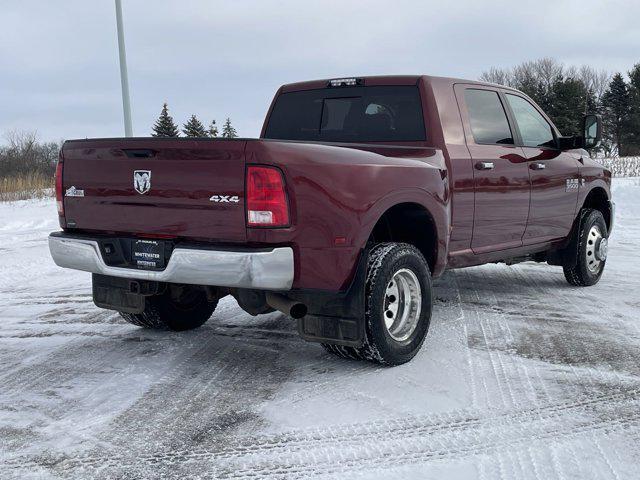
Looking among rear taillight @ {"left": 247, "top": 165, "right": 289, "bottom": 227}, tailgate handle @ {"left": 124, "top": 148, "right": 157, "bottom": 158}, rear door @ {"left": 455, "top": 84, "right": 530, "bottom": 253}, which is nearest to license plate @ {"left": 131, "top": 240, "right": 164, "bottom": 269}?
tailgate handle @ {"left": 124, "top": 148, "right": 157, "bottom": 158}

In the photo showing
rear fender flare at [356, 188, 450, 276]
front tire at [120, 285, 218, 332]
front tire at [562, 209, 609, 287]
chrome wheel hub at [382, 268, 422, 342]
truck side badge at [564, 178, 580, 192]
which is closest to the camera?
rear fender flare at [356, 188, 450, 276]

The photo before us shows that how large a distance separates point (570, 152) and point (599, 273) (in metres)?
1.36

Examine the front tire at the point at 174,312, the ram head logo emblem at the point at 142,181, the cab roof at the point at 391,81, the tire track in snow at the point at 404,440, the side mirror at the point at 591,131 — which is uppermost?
the cab roof at the point at 391,81

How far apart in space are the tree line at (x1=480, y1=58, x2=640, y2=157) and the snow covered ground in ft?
143

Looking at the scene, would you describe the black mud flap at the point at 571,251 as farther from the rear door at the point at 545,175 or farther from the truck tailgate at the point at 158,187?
the truck tailgate at the point at 158,187

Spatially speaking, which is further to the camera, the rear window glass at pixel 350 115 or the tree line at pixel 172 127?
the tree line at pixel 172 127

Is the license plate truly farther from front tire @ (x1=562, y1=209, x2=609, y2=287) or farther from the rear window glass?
front tire @ (x1=562, y1=209, x2=609, y2=287)

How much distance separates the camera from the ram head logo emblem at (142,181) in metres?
3.73

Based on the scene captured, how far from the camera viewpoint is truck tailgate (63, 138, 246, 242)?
11.4 ft

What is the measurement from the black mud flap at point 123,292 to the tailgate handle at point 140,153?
2.48ft

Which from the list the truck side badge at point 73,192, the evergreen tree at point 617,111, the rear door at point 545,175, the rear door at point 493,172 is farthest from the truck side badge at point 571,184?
the evergreen tree at point 617,111

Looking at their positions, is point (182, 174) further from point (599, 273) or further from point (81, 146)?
point (599, 273)

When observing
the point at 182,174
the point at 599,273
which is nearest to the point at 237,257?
the point at 182,174

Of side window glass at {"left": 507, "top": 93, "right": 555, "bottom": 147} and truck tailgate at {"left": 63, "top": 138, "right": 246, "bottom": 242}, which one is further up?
side window glass at {"left": 507, "top": 93, "right": 555, "bottom": 147}
